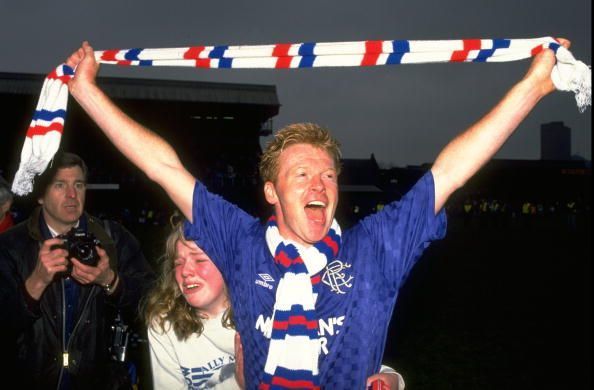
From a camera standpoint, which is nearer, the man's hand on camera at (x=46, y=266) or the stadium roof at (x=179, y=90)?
the man's hand on camera at (x=46, y=266)

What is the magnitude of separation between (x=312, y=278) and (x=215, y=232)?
57 cm

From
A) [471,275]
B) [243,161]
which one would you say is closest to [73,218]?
[471,275]

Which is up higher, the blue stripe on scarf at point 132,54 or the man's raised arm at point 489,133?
the blue stripe on scarf at point 132,54

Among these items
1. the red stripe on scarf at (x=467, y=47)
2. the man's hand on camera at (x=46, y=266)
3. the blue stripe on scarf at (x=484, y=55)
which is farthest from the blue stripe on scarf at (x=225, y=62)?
the man's hand on camera at (x=46, y=266)

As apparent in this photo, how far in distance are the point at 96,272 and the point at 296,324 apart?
1.48 m

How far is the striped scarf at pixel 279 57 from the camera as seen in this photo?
254 cm

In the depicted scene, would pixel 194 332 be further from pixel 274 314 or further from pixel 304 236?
pixel 304 236

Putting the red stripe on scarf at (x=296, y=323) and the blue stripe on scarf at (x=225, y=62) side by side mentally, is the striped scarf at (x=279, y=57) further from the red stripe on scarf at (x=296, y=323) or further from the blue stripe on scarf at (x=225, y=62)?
the red stripe on scarf at (x=296, y=323)

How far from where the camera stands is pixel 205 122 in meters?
34.6

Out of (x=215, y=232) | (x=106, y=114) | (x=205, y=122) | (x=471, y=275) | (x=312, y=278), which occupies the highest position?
(x=205, y=122)

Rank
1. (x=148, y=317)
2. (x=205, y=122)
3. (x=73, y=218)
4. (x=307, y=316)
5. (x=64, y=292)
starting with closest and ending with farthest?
1. (x=307, y=316)
2. (x=148, y=317)
3. (x=64, y=292)
4. (x=73, y=218)
5. (x=205, y=122)

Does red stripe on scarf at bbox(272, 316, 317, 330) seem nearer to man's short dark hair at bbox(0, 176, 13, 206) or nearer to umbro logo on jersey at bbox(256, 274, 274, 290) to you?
umbro logo on jersey at bbox(256, 274, 274, 290)

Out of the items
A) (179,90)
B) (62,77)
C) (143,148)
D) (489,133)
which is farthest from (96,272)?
(179,90)

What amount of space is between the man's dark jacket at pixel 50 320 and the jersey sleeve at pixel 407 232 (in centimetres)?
186
